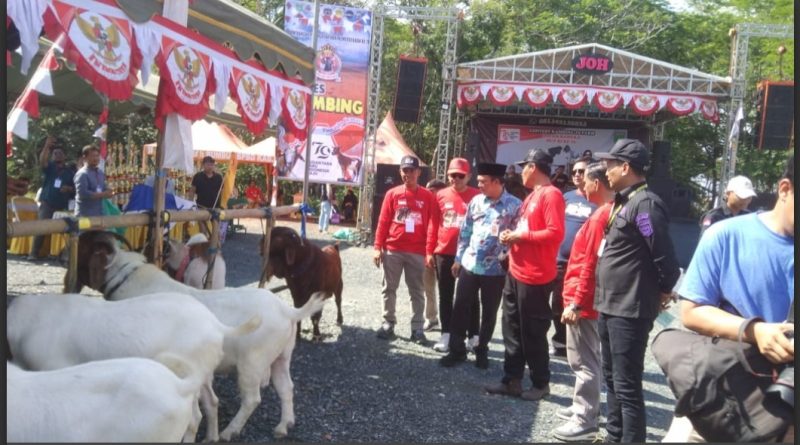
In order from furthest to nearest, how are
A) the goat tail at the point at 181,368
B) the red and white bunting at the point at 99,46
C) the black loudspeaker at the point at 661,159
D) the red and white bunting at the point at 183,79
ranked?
the black loudspeaker at the point at 661,159 < the red and white bunting at the point at 183,79 < the red and white bunting at the point at 99,46 < the goat tail at the point at 181,368

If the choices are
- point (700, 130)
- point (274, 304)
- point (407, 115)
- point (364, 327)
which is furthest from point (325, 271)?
point (700, 130)

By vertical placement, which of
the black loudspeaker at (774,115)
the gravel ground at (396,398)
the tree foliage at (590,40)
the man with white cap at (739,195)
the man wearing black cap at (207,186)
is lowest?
the gravel ground at (396,398)

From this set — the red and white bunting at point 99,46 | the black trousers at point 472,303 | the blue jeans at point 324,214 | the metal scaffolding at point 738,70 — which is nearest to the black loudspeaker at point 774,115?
the metal scaffolding at point 738,70

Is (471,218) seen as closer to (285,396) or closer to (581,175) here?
(581,175)

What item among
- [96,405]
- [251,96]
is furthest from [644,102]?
[96,405]

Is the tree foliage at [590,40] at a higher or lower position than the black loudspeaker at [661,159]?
higher

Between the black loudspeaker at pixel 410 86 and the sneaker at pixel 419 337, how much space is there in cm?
1040

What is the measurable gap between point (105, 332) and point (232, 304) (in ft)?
3.12

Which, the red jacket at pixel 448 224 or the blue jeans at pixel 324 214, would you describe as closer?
the red jacket at pixel 448 224

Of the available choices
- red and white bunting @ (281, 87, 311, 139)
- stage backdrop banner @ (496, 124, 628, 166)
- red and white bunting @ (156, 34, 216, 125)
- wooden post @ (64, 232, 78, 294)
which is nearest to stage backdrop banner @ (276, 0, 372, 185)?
stage backdrop banner @ (496, 124, 628, 166)

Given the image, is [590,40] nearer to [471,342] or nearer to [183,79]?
[471,342]

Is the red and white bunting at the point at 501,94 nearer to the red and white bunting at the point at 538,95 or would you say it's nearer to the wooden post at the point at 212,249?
the red and white bunting at the point at 538,95

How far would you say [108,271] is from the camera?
160 inches

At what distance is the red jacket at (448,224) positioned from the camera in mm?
6730
